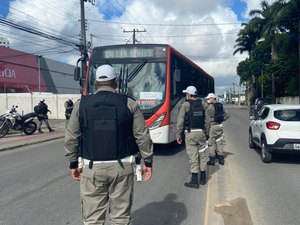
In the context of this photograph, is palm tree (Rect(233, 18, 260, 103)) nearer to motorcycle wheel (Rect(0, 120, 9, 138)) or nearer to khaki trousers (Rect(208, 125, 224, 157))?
motorcycle wheel (Rect(0, 120, 9, 138))

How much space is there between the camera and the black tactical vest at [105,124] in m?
3.30

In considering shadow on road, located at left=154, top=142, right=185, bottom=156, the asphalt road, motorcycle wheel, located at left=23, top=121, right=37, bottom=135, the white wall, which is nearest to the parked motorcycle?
motorcycle wheel, located at left=23, top=121, right=37, bottom=135

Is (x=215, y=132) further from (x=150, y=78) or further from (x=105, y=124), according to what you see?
(x=105, y=124)

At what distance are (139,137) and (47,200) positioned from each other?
318 cm

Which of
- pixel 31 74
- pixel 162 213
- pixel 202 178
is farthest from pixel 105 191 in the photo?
pixel 31 74

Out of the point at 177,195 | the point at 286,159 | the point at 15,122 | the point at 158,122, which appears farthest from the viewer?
the point at 15,122

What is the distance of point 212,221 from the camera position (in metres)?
4.86

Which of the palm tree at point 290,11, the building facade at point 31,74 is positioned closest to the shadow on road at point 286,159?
the palm tree at point 290,11

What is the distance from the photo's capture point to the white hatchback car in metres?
8.88

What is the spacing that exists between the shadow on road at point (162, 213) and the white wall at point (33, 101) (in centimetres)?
2652

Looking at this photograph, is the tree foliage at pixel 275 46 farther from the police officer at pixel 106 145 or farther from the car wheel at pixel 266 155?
the police officer at pixel 106 145

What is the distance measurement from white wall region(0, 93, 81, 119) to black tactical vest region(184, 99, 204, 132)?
83.4 ft

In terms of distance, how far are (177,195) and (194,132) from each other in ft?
4.05

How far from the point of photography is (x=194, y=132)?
265 inches
